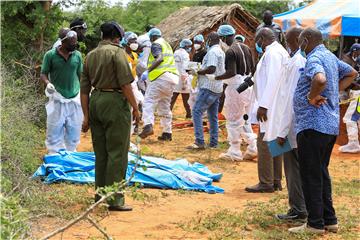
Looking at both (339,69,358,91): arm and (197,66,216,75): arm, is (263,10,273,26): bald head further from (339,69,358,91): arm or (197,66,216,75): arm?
(339,69,358,91): arm

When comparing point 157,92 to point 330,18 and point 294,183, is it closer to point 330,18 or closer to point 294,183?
point 330,18

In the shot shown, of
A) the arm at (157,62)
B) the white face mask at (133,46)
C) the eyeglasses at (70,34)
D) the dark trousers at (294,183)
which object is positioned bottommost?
the dark trousers at (294,183)

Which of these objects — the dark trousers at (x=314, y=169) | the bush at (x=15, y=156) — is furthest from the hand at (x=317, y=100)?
the bush at (x=15, y=156)

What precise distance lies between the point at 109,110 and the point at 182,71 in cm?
761

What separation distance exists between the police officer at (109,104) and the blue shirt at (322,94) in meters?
1.69

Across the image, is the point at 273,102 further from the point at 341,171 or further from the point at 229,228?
the point at 341,171

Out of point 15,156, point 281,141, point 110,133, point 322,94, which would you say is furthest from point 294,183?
point 15,156

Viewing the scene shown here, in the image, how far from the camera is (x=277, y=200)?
271 inches

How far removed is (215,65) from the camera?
9883mm

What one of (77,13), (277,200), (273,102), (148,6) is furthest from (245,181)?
(148,6)

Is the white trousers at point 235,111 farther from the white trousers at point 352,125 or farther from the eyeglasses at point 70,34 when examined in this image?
the eyeglasses at point 70,34

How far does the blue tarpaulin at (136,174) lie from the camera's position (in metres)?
7.29

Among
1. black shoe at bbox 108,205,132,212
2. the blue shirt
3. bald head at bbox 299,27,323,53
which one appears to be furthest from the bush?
bald head at bbox 299,27,323,53

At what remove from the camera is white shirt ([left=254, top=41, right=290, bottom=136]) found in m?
5.82
